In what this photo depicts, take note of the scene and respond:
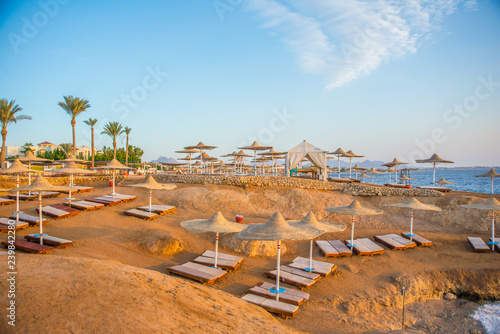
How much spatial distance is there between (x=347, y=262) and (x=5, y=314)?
10820 mm

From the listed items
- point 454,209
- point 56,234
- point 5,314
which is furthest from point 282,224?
point 454,209

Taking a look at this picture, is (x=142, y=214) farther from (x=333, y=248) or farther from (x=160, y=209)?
A: (x=333, y=248)

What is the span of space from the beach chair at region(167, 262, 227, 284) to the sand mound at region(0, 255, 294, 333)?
241 cm

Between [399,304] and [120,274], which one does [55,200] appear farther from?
[399,304]

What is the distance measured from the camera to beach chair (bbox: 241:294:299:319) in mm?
6852

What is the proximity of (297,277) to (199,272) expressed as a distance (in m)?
3.21

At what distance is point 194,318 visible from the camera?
15.0 feet

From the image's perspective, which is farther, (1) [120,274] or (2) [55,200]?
(2) [55,200]

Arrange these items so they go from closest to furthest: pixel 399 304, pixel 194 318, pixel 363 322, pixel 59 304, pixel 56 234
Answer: pixel 59 304 < pixel 194 318 < pixel 363 322 < pixel 399 304 < pixel 56 234

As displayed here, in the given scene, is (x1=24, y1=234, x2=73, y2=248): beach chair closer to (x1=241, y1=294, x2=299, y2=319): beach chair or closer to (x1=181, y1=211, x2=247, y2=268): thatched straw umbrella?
(x1=181, y1=211, x2=247, y2=268): thatched straw umbrella

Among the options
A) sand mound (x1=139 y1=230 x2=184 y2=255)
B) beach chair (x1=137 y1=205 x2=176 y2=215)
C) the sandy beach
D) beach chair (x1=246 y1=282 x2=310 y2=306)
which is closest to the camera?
the sandy beach

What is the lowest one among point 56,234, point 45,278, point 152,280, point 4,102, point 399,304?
point 399,304

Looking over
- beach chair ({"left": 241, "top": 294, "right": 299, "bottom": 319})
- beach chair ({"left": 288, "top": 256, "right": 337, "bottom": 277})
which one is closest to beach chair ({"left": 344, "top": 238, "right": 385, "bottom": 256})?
beach chair ({"left": 288, "top": 256, "right": 337, "bottom": 277})

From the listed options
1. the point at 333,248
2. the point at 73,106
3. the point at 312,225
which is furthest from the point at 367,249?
the point at 73,106
